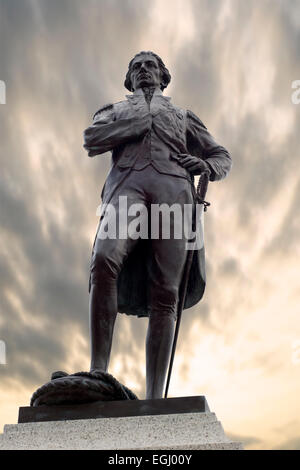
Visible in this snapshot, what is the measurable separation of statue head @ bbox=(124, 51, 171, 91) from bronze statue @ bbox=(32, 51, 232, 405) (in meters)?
0.01

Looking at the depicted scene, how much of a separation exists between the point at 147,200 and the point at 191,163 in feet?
2.14

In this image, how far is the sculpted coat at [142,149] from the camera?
215 inches

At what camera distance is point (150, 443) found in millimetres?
3750

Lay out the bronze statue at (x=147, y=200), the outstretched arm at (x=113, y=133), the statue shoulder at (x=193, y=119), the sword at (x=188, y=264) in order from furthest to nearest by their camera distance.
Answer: the statue shoulder at (x=193, y=119) < the outstretched arm at (x=113, y=133) < the sword at (x=188, y=264) < the bronze statue at (x=147, y=200)

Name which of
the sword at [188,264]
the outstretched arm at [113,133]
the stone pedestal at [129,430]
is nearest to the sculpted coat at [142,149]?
the outstretched arm at [113,133]

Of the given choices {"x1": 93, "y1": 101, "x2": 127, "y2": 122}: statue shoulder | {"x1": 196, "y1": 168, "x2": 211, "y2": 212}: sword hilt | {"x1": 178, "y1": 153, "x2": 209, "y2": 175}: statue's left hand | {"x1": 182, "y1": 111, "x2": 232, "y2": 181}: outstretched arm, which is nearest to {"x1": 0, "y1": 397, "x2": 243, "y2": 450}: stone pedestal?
Result: {"x1": 196, "y1": 168, "x2": 211, "y2": 212}: sword hilt

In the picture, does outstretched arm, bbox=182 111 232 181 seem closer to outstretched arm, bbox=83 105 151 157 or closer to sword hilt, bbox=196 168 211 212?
sword hilt, bbox=196 168 211 212

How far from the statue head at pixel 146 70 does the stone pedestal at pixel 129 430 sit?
3546mm

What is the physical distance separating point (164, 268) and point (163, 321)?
0.48m

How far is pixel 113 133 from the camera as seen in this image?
567 cm

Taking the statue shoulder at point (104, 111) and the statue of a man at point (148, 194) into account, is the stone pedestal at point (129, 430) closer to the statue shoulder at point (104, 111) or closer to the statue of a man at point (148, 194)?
the statue of a man at point (148, 194)

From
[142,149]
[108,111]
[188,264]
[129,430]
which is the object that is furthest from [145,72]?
[129,430]

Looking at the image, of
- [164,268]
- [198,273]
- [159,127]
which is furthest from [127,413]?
[159,127]
